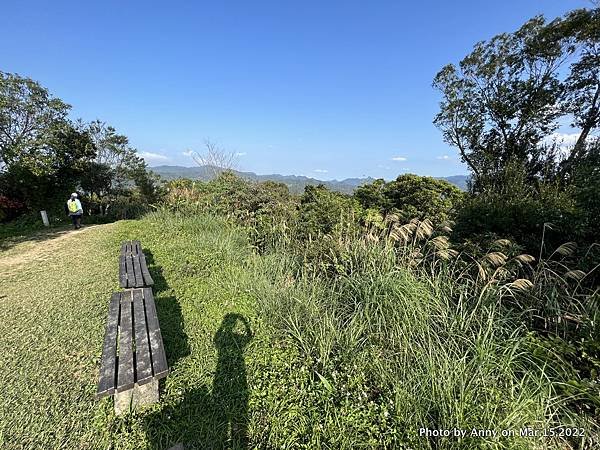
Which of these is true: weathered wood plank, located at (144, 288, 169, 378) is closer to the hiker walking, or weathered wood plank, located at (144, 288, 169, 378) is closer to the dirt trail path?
the dirt trail path

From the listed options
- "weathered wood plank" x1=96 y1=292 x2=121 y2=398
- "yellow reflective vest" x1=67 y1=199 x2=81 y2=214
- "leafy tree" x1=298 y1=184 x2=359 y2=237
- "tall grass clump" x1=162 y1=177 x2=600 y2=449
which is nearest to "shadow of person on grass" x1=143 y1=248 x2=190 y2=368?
"weathered wood plank" x1=96 y1=292 x2=121 y2=398

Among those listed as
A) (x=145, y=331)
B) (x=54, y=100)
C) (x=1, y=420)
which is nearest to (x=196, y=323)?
(x=145, y=331)

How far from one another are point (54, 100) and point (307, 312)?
10.4 m

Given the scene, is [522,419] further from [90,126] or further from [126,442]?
[90,126]

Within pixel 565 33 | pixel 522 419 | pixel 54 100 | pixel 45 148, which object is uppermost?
pixel 565 33

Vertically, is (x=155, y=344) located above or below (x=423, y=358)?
above

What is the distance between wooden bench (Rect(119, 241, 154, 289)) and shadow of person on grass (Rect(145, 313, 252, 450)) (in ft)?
5.30

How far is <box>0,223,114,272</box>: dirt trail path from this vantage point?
5.51 m

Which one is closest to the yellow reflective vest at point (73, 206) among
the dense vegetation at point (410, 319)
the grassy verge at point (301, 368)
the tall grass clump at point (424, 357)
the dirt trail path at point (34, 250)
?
the dirt trail path at point (34, 250)

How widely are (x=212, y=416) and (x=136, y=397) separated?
599mm

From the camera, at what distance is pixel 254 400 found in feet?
6.73

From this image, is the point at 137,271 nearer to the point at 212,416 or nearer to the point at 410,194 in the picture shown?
the point at 212,416

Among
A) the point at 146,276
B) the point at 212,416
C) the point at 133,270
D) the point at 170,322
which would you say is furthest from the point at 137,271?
the point at 212,416

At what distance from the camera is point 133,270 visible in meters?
3.75
